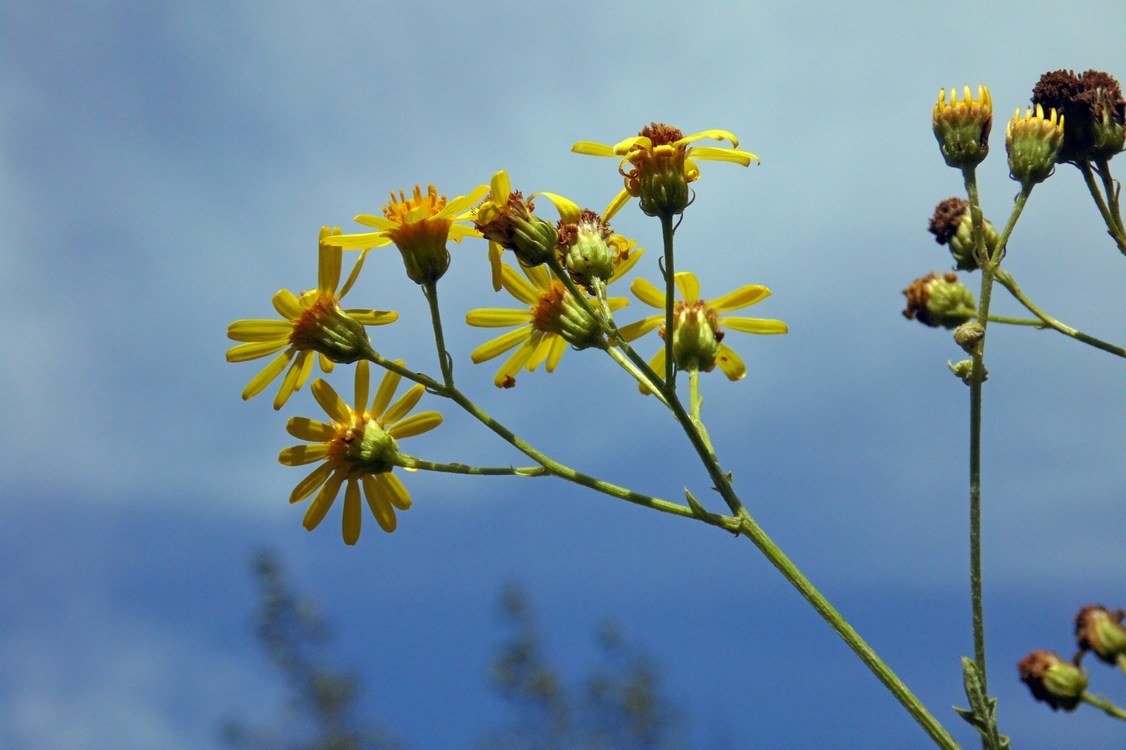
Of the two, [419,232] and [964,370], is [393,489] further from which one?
[964,370]

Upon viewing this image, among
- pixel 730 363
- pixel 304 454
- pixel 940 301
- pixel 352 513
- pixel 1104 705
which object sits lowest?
pixel 1104 705

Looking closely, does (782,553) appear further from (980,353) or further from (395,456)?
(395,456)

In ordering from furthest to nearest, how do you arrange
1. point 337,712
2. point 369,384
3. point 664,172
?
point 337,712 → point 369,384 → point 664,172

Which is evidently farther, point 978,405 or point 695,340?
point 695,340

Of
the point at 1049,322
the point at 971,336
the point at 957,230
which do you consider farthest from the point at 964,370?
the point at 957,230

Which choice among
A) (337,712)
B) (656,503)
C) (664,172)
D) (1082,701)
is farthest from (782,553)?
(337,712)
